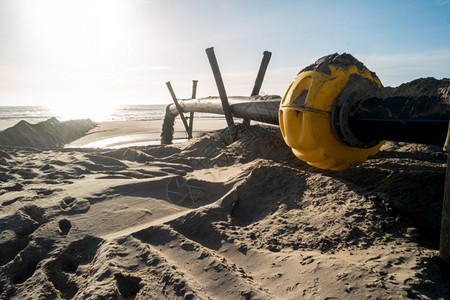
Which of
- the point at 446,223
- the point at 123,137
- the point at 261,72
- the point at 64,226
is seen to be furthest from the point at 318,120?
the point at 123,137

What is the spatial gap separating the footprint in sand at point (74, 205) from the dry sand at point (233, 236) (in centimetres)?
2

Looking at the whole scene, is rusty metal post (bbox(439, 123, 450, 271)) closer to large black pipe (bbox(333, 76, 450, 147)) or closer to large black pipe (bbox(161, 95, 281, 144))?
large black pipe (bbox(333, 76, 450, 147))

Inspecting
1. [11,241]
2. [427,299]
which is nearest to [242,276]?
[427,299]

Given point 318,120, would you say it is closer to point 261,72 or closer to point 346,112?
point 346,112

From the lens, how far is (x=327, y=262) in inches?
65.7

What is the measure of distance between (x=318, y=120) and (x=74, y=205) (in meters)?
2.53

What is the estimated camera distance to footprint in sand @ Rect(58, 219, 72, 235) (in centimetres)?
256

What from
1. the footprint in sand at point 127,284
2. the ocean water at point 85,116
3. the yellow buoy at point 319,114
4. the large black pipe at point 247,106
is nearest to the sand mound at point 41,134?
the ocean water at point 85,116

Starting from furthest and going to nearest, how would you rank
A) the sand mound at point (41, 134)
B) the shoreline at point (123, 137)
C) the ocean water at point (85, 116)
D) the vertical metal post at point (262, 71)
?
1. the ocean water at point (85, 116)
2. the shoreline at point (123, 137)
3. the sand mound at point (41, 134)
4. the vertical metal post at point (262, 71)

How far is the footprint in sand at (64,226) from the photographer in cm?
256

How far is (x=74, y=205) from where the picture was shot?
2.96 meters

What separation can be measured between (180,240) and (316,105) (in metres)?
1.54

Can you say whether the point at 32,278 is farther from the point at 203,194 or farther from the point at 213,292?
the point at 203,194

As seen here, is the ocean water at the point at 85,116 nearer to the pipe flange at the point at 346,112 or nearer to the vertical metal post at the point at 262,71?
the vertical metal post at the point at 262,71
